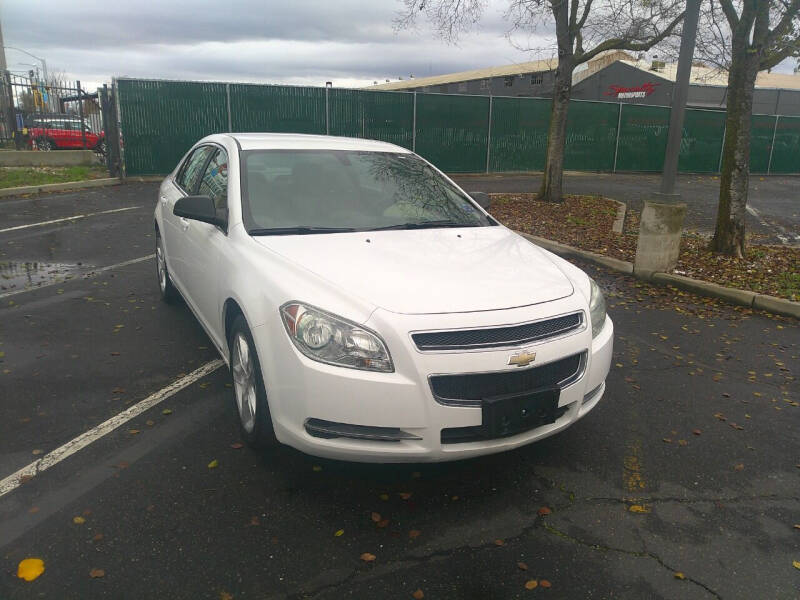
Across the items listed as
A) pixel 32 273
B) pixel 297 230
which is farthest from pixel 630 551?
pixel 32 273

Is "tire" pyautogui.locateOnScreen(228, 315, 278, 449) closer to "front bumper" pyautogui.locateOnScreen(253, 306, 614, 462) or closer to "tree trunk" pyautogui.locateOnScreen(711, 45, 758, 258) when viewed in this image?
"front bumper" pyautogui.locateOnScreen(253, 306, 614, 462)

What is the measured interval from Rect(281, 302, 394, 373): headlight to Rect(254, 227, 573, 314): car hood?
18 centimetres

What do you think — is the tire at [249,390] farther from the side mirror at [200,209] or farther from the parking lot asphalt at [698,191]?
the parking lot asphalt at [698,191]

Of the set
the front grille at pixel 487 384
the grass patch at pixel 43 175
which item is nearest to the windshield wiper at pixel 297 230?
the front grille at pixel 487 384

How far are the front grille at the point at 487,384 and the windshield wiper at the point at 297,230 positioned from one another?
4.88 feet

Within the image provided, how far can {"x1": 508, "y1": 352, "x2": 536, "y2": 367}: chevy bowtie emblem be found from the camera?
2785 millimetres

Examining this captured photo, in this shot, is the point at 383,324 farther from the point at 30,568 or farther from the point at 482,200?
the point at 482,200

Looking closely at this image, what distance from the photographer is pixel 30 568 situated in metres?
2.51

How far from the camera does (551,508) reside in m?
3.01

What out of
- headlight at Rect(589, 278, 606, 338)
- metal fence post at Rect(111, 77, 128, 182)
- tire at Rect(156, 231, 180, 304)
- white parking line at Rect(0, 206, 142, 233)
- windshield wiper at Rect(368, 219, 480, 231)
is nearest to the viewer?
headlight at Rect(589, 278, 606, 338)

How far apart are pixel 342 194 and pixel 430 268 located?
1.22 m

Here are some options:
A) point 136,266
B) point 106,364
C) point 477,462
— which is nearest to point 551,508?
point 477,462

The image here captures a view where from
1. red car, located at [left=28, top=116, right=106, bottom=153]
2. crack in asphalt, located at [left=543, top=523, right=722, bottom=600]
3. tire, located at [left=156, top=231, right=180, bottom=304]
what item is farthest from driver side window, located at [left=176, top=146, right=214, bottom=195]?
red car, located at [left=28, top=116, right=106, bottom=153]

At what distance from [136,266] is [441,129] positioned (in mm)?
15047
